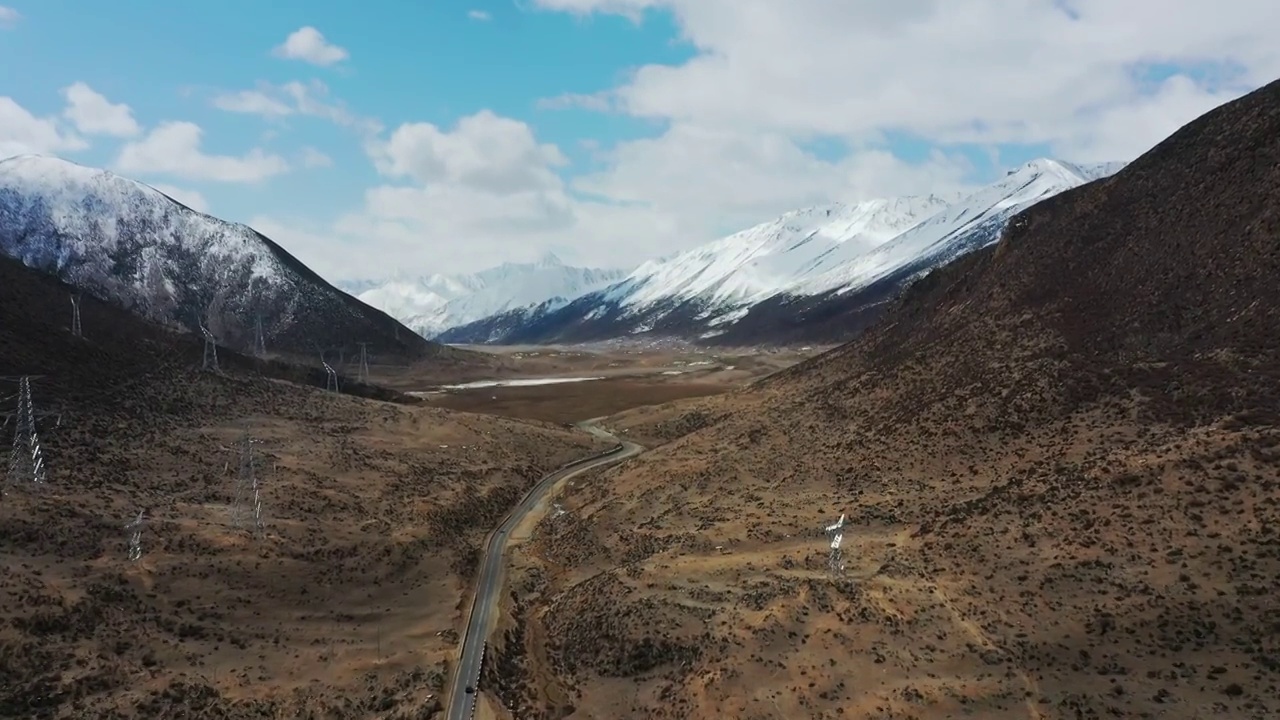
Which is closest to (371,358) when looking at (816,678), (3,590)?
(3,590)

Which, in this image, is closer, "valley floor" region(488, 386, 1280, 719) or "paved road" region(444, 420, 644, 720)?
"valley floor" region(488, 386, 1280, 719)

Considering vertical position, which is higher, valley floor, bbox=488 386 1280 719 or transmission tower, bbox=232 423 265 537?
transmission tower, bbox=232 423 265 537

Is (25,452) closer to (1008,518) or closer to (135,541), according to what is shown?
(135,541)

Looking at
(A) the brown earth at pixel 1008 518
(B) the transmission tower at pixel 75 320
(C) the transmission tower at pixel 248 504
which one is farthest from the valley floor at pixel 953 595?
(B) the transmission tower at pixel 75 320

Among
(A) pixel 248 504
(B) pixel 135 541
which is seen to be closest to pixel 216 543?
(B) pixel 135 541

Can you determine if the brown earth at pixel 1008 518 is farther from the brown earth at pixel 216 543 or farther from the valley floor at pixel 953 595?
the brown earth at pixel 216 543

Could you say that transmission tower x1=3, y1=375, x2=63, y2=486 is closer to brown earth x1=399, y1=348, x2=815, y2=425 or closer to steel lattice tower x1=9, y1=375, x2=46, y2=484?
steel lattice tower x1=9, y1=375, x2=46, y2=484

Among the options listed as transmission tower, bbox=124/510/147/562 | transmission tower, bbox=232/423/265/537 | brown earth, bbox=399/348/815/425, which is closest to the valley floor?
transmission tower, bbox=232/423/265/537
